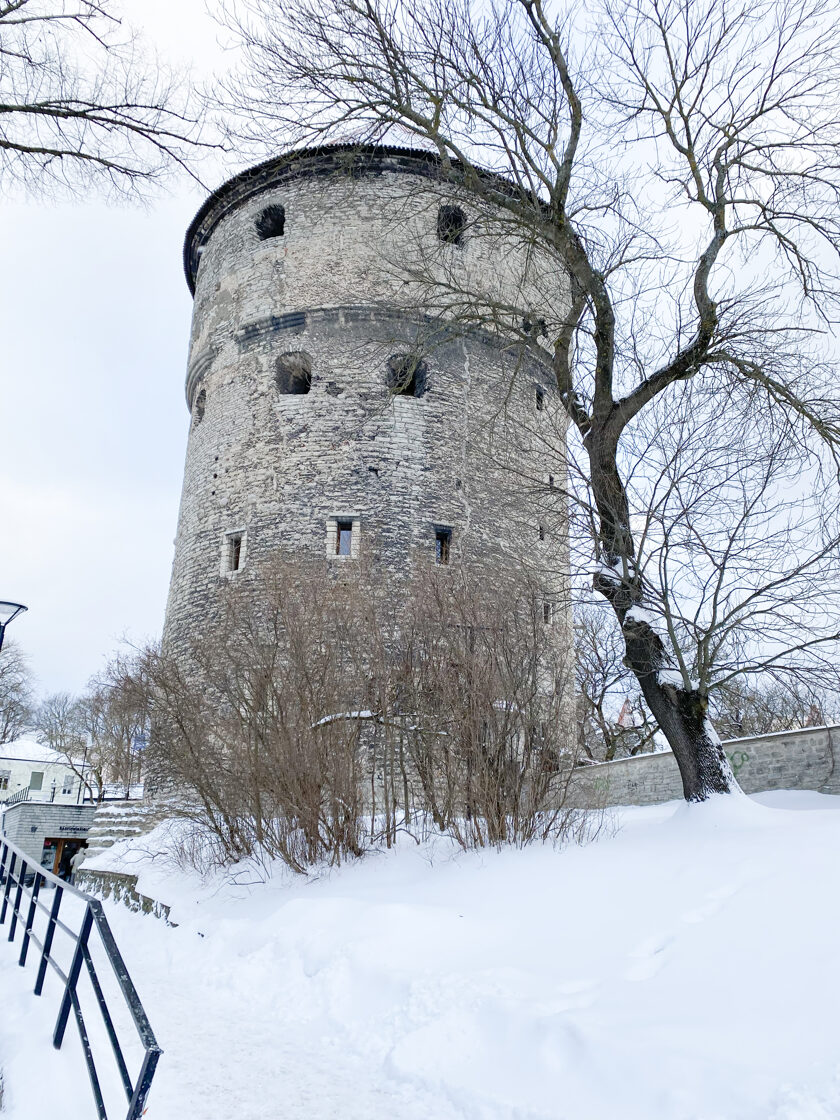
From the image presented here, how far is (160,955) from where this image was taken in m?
7.16

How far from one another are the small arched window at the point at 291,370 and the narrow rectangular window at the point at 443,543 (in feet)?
Answer: 11.6

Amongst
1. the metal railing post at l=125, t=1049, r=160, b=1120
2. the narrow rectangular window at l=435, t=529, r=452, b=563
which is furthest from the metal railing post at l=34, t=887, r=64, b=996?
the narrow rectangular window at l=435, t=529, r=452, b=563

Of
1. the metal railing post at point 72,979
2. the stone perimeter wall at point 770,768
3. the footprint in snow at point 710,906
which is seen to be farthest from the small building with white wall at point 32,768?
the footprint in snow at point 710,906

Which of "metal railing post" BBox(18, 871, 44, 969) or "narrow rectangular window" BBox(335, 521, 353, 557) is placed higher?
"narrow rectangular window" BBox(335, 521, 353, 557)

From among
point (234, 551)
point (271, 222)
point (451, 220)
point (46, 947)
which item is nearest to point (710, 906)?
point (46, 947)

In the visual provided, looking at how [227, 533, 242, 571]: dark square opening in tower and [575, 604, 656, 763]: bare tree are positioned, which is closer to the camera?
[227, 533, 242, 571]: dark square opening in tower

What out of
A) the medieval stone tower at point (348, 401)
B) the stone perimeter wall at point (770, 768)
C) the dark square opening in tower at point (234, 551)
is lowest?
the stone perimeter wall at point (770, 768)

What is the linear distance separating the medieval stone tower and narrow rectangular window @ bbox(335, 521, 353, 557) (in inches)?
1.3

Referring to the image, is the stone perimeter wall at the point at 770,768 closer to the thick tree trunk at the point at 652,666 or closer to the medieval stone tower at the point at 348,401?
the thick tree trunk at the point at 652,666

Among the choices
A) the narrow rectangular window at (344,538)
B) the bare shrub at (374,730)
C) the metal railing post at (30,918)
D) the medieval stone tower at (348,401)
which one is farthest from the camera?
the medieval stone tower at (348,401)

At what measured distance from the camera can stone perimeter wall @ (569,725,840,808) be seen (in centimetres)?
920

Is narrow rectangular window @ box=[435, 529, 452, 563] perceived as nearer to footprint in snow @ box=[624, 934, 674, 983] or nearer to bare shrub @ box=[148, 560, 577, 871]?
bare shrub @ box=[148, 560, 577, 871]

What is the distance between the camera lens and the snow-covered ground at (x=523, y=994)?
3.27 meters

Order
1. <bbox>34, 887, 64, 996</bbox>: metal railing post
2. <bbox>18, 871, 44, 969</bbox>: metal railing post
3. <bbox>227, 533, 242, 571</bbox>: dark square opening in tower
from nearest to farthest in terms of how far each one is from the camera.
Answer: <bbox>34, 887, 64, 996</bbox>: metal railing post, <bbox>18, 871, 44, 969</bbox>: metal railing post, <bbox>227, 533, 242, 571</bbox>: dark square opening in tower
